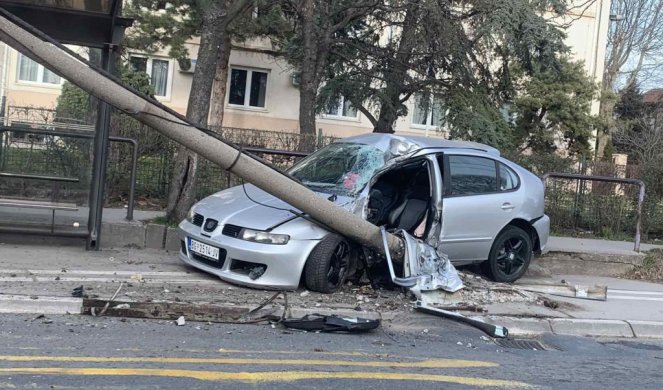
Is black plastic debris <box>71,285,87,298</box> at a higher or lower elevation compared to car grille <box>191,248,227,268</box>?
lower

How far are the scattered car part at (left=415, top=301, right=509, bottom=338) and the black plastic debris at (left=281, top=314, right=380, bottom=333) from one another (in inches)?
31.8

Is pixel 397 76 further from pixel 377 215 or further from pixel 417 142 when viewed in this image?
pixel 377 215

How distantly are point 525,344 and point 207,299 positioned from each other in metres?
3.22

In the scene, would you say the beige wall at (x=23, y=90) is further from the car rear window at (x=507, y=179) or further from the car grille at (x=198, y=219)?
the car rear window at (x=507, y=179)

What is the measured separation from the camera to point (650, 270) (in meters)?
10.8

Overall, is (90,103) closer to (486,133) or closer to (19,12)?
(19,12)

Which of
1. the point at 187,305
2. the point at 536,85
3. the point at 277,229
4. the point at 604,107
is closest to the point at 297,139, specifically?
the point at 277,229

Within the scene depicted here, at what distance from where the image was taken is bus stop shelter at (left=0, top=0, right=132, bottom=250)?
875 cm

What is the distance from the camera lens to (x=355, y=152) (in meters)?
8.48

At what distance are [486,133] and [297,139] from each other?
461 centimetres

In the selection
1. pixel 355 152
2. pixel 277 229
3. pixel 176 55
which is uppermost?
pixel 176 55

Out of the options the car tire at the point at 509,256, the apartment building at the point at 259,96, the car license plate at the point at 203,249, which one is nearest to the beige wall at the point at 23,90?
the car license plate at the point at 203,249

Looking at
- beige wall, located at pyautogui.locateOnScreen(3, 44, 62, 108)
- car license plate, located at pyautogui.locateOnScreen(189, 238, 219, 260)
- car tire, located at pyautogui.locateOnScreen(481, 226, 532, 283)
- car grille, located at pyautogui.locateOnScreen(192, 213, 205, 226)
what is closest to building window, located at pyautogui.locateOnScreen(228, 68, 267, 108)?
beige wall, located at pyautogui.locateOnScreen(3, 44, 62, 108)

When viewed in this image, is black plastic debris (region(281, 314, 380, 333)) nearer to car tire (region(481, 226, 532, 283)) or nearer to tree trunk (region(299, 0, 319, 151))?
car tire (region(481, 226, 532, 283))
